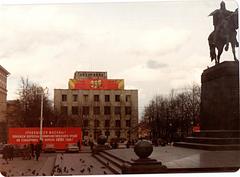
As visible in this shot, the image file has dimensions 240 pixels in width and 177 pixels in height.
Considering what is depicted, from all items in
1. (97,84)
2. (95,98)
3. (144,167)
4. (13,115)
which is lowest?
(144,167)

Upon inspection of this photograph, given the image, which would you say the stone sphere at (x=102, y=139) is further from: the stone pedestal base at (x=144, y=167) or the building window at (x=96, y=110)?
the stone pedestal base at (x=144, y=167)

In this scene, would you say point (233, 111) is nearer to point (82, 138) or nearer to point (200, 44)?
point (200, 44)

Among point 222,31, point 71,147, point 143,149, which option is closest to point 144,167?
point 143,149

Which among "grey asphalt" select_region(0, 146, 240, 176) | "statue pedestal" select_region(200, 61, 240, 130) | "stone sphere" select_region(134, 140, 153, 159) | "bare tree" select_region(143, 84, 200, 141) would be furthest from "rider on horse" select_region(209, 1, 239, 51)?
"stone sphere" select_region(134, 140, 153, 159)

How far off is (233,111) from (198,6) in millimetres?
1838

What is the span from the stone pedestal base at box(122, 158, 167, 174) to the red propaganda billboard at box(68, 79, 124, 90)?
1.05m

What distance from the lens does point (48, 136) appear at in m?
6.10

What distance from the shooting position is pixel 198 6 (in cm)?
580

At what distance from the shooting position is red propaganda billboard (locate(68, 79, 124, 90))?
605cm

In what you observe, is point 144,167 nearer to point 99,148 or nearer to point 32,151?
point 32,151

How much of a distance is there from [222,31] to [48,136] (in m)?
2.96

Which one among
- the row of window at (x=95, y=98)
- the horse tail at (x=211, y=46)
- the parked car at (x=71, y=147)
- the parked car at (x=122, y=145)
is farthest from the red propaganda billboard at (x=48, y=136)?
the horse tail at (x=211, y=46)

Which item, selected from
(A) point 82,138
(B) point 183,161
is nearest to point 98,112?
(A) point 82,138

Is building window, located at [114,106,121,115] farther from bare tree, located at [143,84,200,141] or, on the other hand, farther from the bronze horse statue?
the bronze horse statue
